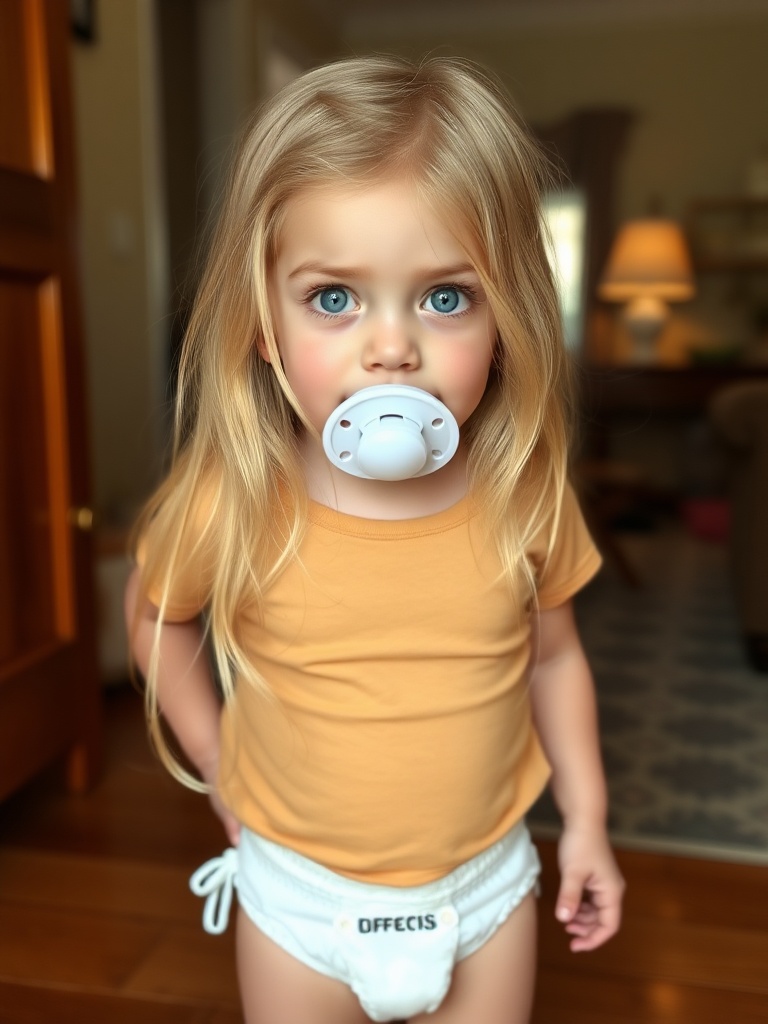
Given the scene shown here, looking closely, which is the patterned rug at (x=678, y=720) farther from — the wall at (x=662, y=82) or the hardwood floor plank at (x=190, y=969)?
the wall at (x=662, y=82)

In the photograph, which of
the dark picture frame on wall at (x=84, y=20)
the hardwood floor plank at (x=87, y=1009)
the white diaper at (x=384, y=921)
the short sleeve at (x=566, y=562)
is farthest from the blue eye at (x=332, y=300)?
the dark picture frame on wall at (x=84, y=20)

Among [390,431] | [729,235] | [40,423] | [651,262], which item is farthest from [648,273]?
[390,431]

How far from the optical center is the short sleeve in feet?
2.56

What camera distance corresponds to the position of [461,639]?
0.72 meters

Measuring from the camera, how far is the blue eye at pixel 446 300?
0.65 metres

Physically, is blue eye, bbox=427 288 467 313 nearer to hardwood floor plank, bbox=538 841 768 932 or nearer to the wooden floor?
the wooden floor

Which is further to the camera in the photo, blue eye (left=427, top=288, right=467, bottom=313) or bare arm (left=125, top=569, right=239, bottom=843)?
bare arm (left=125, top=569, right=239, bottom=843)

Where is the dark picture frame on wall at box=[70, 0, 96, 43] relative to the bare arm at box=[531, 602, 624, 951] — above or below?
above

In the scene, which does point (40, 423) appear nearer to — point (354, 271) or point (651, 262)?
point (354, 271)

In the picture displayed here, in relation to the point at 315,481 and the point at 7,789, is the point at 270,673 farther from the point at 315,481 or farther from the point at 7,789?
the point at 7,789

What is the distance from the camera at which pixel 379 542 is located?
71 centimetres

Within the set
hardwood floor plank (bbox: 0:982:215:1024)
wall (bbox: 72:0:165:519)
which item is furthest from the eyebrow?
wall (bbox: 72:0:165:519)

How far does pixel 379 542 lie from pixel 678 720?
1.40 metres

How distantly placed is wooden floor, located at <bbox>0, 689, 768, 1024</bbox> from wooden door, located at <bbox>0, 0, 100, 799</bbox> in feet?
0.41
